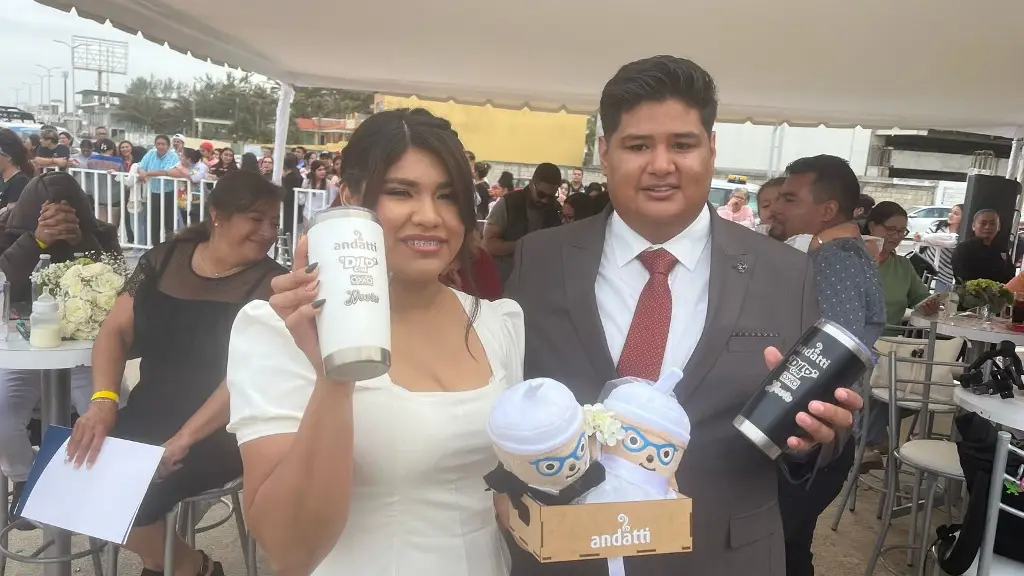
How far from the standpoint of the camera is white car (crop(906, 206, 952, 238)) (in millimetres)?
16969

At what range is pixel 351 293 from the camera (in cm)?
82

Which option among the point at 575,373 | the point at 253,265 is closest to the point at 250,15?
the point at 253,265

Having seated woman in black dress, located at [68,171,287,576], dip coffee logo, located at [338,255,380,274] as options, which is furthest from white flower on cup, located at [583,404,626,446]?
seated woman in black dress, located at [68,171,287,576]

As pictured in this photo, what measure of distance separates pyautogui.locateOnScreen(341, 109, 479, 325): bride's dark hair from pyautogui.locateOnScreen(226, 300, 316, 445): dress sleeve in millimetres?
281

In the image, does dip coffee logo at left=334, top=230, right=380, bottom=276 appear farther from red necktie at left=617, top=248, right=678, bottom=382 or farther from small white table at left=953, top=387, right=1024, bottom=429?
small white table at left=953, top=387, right=1024, bottom=429

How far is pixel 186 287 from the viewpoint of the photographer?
2.63m

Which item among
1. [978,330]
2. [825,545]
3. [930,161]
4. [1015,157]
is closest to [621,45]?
[978,330]

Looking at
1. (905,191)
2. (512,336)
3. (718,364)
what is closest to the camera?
(718,364)

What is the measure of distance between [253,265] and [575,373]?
181 cm

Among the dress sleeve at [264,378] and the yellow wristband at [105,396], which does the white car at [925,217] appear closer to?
the yellow wristband at [105,396]

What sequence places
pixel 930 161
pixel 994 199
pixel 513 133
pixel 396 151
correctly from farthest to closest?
pixel 930 161, pixel 513 133, pixel 994 199, pixel 396 151

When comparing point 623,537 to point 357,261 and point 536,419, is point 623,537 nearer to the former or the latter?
point 536,419

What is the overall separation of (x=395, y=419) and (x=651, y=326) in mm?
572

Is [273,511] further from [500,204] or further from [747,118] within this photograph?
[747,118]
